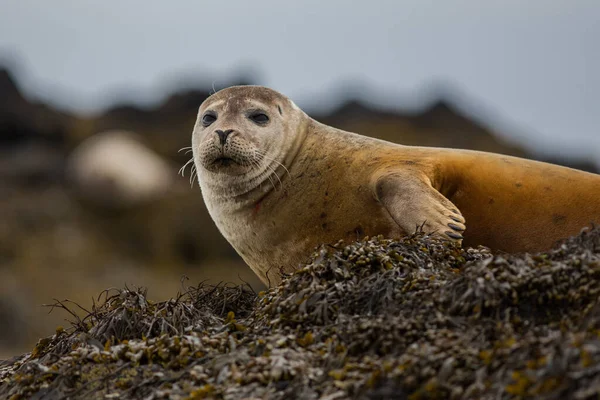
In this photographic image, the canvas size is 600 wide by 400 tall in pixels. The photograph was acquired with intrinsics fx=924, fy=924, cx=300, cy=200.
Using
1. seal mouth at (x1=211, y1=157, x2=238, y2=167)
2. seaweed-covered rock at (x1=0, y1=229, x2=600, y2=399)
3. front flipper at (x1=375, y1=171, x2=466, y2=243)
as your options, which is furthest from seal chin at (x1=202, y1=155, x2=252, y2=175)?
seaweed-covered rock at (x1=0, y1=229, x2=600, y2=399)

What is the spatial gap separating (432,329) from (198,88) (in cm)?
3530

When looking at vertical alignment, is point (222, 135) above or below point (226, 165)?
above

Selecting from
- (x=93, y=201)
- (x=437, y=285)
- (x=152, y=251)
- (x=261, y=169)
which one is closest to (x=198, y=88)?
(x=93, y=201)

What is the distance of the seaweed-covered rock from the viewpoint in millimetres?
4109

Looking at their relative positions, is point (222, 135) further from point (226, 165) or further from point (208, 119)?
point (208, 119)

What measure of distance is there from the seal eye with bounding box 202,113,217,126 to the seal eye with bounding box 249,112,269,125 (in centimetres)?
34

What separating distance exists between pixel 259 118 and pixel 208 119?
467 mm

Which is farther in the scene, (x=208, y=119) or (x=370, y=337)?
(x=208, y=119)

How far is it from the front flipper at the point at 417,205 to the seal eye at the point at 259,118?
1439mm

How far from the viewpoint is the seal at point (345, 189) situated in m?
6.95

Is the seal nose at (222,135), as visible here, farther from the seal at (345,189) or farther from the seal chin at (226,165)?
the seal chin at (226,165)

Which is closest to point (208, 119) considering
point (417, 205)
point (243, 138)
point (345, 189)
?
point (243, 138)

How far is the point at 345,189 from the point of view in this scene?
7473 mm

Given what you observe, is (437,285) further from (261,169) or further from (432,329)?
(261,169)
